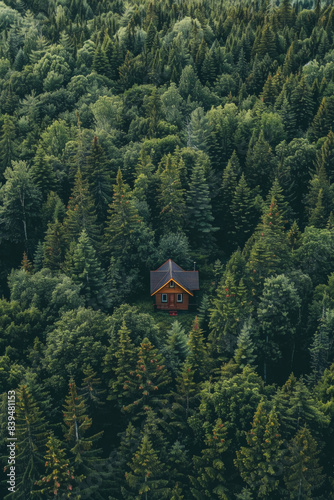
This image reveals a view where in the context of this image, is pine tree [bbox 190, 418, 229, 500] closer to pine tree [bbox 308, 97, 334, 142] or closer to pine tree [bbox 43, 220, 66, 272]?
pine tree [bbox 43, 220, 66, 272]

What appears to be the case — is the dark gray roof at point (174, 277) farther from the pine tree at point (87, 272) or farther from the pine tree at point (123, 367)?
the pine tree at point (123, 367)

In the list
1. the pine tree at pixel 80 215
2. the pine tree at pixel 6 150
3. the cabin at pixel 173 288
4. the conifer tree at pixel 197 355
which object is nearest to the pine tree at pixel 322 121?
the cabin at pixel 173 288

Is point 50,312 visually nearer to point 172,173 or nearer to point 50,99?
point 172,173

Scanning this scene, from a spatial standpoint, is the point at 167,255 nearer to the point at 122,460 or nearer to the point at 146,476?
the point at 122,460

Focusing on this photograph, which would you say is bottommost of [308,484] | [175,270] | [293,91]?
[308,484]

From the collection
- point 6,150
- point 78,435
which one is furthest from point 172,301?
point 6,150

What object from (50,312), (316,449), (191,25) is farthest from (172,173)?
(191,25)
